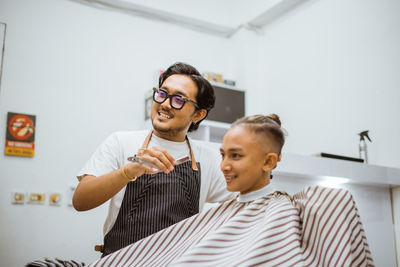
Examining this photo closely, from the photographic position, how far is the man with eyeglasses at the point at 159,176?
1.65 metres

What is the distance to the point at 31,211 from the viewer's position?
11.4ft

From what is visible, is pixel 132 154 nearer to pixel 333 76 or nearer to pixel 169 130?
pixel 169 130

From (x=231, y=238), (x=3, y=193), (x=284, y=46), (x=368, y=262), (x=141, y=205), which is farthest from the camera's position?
(x=284, y=46)

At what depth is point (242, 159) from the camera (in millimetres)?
1545

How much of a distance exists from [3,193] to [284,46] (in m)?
3.13

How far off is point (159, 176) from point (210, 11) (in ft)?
11.1

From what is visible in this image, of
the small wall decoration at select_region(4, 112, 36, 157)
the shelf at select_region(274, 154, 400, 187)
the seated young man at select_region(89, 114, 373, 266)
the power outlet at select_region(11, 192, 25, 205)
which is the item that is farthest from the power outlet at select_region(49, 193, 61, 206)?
the seated young man at select_region(89, 114, 373, 266)

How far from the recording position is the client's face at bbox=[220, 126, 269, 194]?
1.54 meters

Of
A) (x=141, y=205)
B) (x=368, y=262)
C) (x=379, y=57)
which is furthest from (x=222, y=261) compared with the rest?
(x=379, y=57)

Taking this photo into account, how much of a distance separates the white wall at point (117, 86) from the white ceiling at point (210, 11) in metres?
0.10

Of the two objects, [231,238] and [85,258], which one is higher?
[231,238]

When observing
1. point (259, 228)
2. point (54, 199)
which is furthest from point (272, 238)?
point (54, 199)

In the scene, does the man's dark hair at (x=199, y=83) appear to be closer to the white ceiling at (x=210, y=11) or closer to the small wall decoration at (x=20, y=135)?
the small wall decoration at (x=20, y=135)

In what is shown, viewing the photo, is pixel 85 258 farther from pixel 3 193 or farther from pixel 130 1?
pixel 130 1
